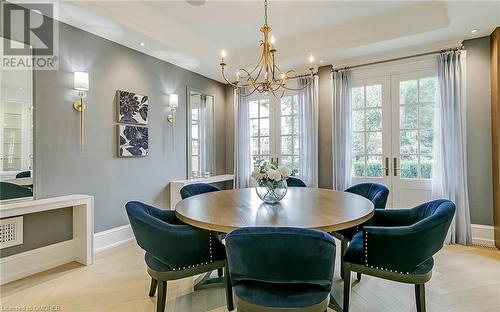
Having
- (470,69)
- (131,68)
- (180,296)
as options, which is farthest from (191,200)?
(470,69)

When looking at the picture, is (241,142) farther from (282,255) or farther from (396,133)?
(282,255)

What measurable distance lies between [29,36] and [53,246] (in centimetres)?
224

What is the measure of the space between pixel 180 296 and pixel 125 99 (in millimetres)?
2638

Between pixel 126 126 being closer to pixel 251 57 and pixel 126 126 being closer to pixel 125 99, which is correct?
pixel 125 99

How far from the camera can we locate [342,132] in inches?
166

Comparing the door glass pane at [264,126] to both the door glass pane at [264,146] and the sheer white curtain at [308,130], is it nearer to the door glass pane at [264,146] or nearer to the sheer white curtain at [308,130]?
the door glass pane at [264,146]

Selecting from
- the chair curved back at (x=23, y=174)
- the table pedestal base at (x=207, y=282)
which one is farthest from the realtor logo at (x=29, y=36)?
the table pedestal base at (x=207, y=282)

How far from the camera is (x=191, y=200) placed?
7.84 feet

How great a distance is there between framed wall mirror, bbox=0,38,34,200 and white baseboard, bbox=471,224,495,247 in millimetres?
5275

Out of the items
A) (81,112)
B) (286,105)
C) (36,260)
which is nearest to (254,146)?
(286,105)

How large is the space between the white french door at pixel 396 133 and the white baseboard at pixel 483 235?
63cm

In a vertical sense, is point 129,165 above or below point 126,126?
below

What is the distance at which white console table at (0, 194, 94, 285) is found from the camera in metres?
2.48

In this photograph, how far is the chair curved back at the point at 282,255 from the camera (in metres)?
1.22
